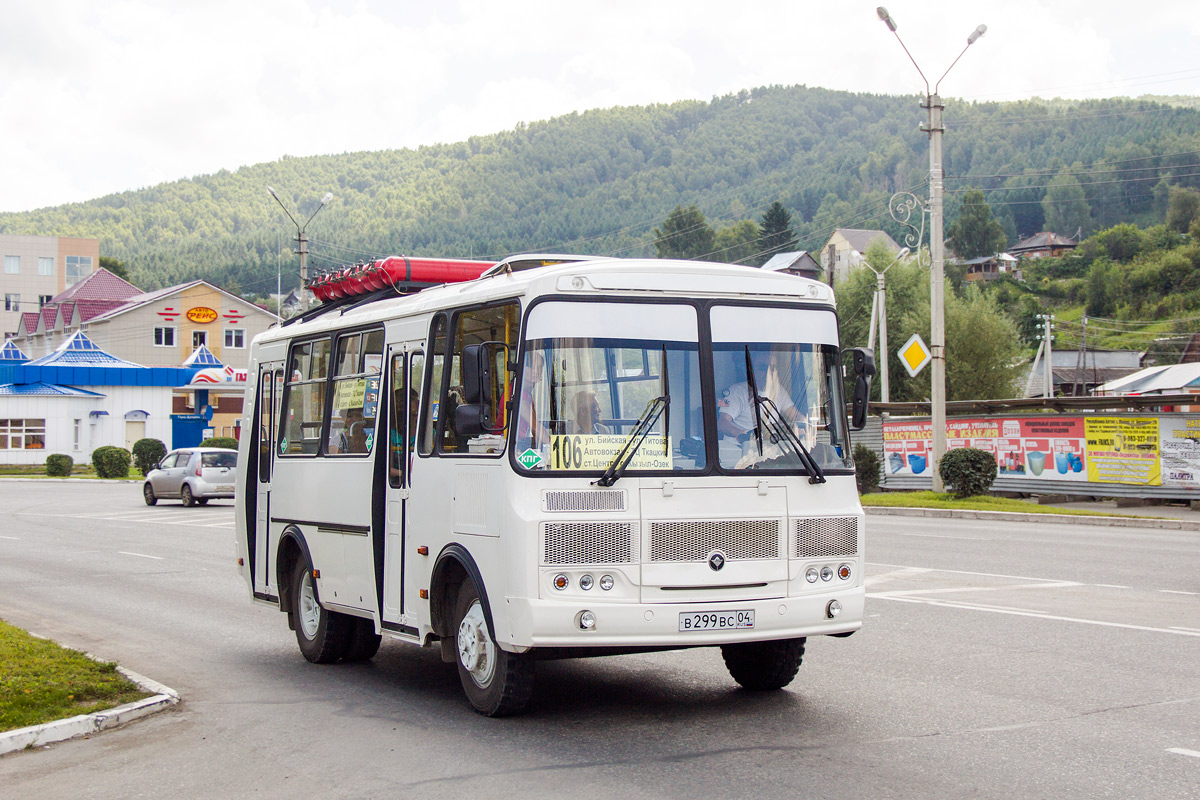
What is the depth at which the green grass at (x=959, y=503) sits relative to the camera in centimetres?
2411

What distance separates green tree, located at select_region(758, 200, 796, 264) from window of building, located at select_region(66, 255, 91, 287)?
6829 cm

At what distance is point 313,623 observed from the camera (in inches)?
392

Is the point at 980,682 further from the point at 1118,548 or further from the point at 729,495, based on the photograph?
the point at 1118,548

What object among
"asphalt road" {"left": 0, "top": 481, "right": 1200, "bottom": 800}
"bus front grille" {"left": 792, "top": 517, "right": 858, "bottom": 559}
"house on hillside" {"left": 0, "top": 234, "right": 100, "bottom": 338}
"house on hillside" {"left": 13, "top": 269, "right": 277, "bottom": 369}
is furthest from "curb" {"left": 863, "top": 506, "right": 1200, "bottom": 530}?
"house on hillside" {"left": 0, "top": 234, "right": 100, "bottom": 338}

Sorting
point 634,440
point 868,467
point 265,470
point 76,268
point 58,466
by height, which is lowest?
point 868,467

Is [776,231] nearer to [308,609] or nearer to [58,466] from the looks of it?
[58,466]

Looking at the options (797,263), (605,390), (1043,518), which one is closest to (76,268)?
(797,263)

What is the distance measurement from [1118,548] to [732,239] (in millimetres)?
Answer: 124175

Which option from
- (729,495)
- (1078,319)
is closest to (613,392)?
(729,495)

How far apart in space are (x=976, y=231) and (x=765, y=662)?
153241 mm

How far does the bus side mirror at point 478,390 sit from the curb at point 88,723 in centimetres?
287

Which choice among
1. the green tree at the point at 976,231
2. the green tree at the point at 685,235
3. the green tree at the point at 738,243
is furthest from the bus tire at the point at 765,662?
the green tree at the point at 976,231

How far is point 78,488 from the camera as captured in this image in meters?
46.3

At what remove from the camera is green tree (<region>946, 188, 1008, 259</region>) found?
151750 mm
